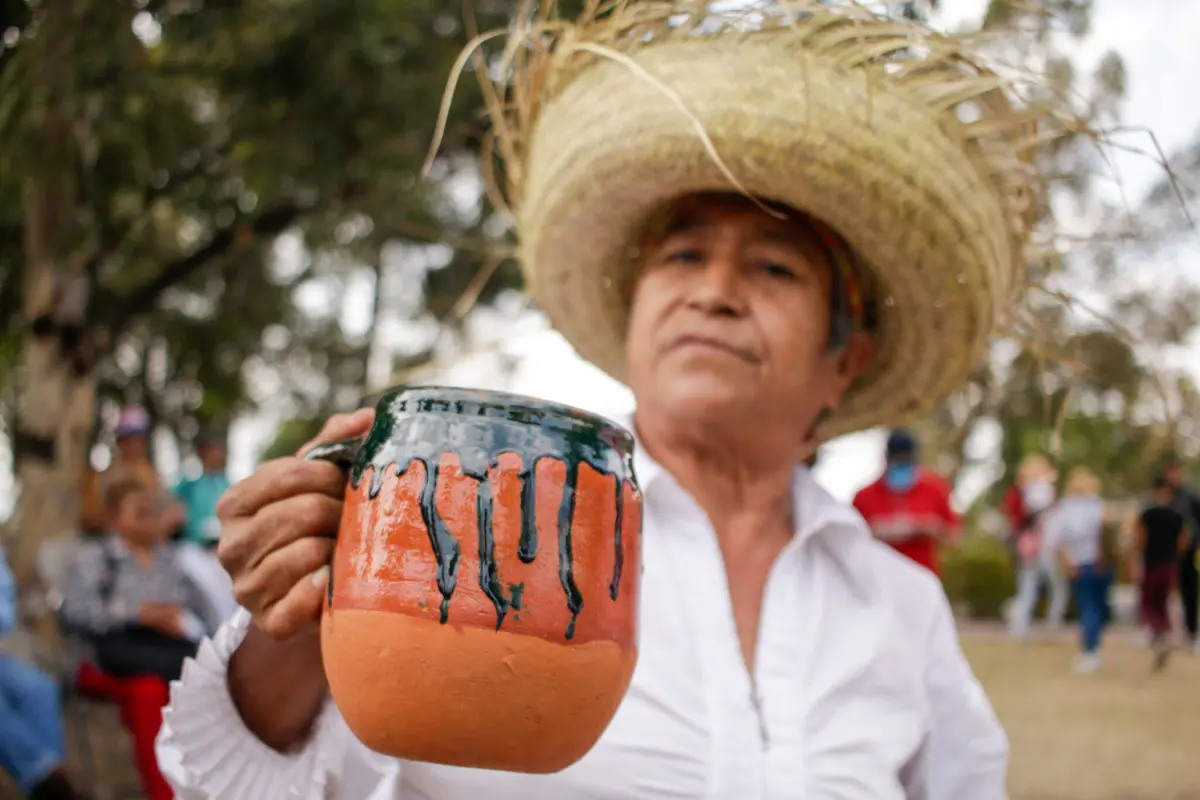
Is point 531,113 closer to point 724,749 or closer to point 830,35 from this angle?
point 830,35

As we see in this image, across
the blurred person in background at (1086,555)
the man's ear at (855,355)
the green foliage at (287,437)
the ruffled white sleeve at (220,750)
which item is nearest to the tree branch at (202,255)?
the man's ear at (855,355)

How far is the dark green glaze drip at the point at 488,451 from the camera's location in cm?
92

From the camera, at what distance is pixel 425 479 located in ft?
3.07

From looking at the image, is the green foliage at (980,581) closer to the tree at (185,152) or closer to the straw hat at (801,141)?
the tree at (185,152)

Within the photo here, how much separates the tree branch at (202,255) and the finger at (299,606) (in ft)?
17.5

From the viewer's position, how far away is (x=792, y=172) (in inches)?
63.3

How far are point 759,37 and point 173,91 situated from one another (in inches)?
202

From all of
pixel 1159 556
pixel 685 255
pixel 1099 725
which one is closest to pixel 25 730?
pixel 685 255

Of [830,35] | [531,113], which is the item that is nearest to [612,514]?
[830,35]

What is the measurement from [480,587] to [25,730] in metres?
3.70

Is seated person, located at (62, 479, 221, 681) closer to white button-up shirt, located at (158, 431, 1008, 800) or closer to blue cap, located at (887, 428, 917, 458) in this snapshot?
white button-up shirt, located at (158, 431, 1008, 800)

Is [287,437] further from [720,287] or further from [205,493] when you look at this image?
[720,287]

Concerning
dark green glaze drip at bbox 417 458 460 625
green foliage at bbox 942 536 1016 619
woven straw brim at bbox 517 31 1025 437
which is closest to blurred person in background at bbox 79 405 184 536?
woven straw brim at bbox 517 31 1025 437

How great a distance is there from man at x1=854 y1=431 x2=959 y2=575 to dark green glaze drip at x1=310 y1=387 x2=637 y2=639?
16.4ft
